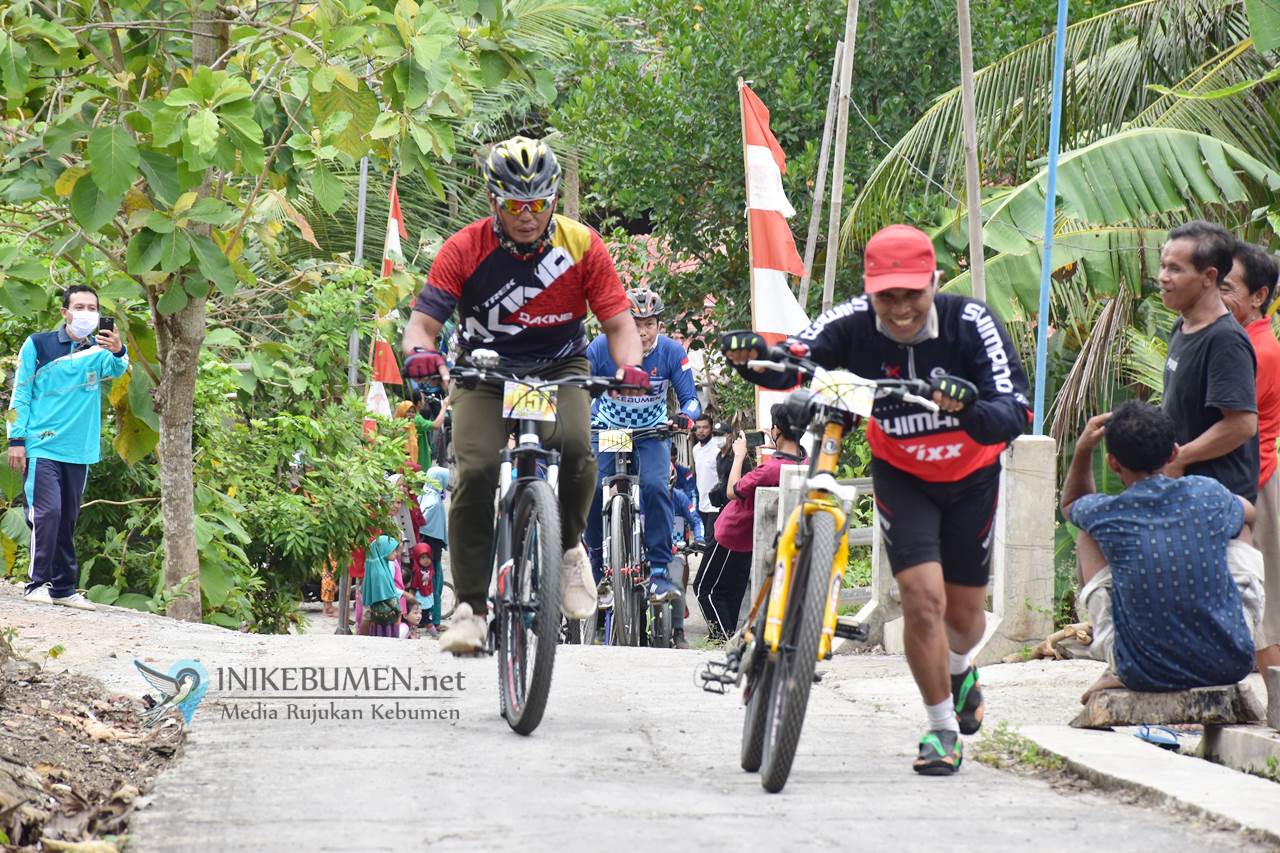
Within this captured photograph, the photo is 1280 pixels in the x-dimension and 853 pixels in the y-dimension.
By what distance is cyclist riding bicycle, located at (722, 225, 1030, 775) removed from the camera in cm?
538

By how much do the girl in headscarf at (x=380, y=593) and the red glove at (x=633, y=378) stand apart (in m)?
8.01

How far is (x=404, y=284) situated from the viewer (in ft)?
44.4

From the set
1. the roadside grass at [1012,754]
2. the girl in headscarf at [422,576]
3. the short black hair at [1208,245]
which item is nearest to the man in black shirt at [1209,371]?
the short black hair at [1208,245]

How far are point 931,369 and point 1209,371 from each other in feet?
4.72

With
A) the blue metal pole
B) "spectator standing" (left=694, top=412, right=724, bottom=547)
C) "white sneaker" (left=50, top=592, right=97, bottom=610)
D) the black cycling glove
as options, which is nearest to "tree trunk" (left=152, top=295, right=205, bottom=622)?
"white sneaker" (left=50, top=592, right=97, bottom=610)

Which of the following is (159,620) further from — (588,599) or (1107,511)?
(1107,511)

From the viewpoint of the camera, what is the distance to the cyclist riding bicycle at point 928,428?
538 centimetres

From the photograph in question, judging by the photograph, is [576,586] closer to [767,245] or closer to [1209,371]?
[1209,371]

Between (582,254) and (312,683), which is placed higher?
(582,254)

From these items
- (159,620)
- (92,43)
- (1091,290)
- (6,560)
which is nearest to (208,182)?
(92,43)

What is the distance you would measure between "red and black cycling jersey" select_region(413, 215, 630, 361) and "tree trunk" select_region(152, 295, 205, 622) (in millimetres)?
4361

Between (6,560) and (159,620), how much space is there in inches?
99.4

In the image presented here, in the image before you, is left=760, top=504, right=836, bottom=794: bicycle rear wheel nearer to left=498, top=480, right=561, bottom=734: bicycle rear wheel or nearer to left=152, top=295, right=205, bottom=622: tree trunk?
left=498, top=480, right=561, bottom=734: bicycle rear wheel

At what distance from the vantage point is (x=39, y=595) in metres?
10.9
